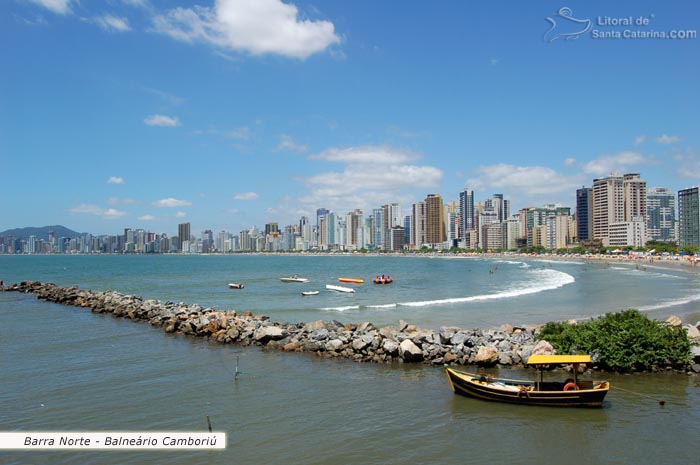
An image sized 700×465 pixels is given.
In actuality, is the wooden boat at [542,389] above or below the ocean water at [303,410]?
above

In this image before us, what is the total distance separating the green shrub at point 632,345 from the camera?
54.3 ft

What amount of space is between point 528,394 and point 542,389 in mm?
595

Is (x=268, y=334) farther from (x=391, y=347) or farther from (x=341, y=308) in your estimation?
(x=341, y=308)

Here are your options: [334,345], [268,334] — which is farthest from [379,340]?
[268,334]

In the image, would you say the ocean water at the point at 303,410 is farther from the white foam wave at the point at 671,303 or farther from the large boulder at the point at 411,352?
the white foam wave at the point at 671,303

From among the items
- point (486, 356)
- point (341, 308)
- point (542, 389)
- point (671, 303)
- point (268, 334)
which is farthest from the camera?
point (341, 308)

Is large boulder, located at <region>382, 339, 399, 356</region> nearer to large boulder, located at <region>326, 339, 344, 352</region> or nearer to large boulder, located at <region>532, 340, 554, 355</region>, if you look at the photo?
large boulder, located at <region>326, 339, 344, 352</region>

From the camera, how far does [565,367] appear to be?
17047 millimetres

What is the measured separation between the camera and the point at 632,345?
659 inches

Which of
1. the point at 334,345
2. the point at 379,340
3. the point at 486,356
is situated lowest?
the point at 334,345
